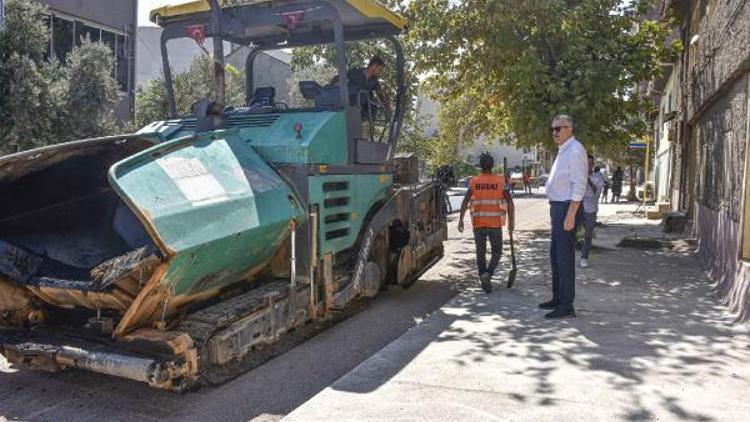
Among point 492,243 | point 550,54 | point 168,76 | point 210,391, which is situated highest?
point 550,54

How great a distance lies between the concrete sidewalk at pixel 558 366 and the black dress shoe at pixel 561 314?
105 mm

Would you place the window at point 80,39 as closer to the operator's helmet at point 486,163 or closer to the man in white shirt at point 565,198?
the operator's helmet at point 486,163

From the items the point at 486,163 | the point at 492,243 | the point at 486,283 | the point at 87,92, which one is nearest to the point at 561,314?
the point at 486,283

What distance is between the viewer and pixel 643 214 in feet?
66.7

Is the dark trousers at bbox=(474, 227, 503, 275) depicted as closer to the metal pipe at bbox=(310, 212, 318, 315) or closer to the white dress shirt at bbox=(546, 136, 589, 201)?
the white dress shirt at bbox=(546, 136, 589, 201)

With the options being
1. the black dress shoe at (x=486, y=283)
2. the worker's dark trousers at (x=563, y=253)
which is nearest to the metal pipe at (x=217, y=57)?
the worker's dark trousers at (x=563, y=253)

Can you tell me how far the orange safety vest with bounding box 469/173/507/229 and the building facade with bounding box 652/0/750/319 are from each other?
2.38m

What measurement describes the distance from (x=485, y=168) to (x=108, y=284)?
4733 millimetres

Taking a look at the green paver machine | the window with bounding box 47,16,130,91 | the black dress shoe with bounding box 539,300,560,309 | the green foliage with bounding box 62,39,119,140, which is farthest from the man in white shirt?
the window with bounding box 47,16,130,91

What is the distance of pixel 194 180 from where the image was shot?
418cm

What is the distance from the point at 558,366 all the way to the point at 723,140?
525cm

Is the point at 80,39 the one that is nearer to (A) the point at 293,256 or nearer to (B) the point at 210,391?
(A) the point at 293,256

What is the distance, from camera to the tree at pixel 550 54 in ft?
35.7

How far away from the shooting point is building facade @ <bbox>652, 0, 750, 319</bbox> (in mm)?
6426
